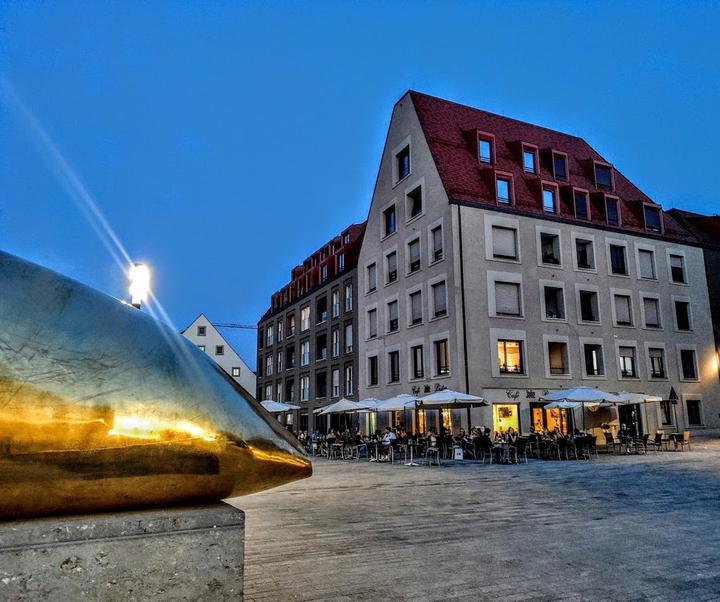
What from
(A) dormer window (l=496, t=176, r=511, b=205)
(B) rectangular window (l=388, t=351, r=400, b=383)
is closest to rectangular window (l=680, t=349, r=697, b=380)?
(A) dormer window (l=496, t=176, r=511, b=205)

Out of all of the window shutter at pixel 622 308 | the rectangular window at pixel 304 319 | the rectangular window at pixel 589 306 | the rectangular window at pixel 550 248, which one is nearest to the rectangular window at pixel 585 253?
the rectangular window at pixel 550 248

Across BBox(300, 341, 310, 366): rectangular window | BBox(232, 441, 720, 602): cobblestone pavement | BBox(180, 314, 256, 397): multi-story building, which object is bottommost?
BBox(232, 441, 720, 602): cobblestone pavement

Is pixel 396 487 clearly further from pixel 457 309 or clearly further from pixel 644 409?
pixel 644 409

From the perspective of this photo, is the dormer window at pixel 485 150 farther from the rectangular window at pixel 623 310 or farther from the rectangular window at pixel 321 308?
the rectangular window at pixel 321 308

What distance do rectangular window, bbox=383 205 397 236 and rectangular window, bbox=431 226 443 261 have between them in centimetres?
468

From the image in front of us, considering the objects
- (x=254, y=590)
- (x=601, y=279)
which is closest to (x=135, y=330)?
(x=254, y=590)

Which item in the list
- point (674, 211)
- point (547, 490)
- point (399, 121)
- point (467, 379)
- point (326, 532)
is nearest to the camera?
point (326, 532)

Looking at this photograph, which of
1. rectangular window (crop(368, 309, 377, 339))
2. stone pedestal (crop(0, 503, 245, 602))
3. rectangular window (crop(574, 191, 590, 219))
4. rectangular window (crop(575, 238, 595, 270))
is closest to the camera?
stone pedestal (crop(0, 503, 245, 602))

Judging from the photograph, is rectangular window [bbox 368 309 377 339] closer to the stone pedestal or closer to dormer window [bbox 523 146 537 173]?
dormer window [bbox 523 146 537 173]

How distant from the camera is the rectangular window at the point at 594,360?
105ft

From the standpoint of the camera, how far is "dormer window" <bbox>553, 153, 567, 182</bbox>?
119 feet

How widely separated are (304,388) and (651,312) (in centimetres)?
2804

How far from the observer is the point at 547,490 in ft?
38.1

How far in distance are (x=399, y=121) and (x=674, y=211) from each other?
23.2 metres
